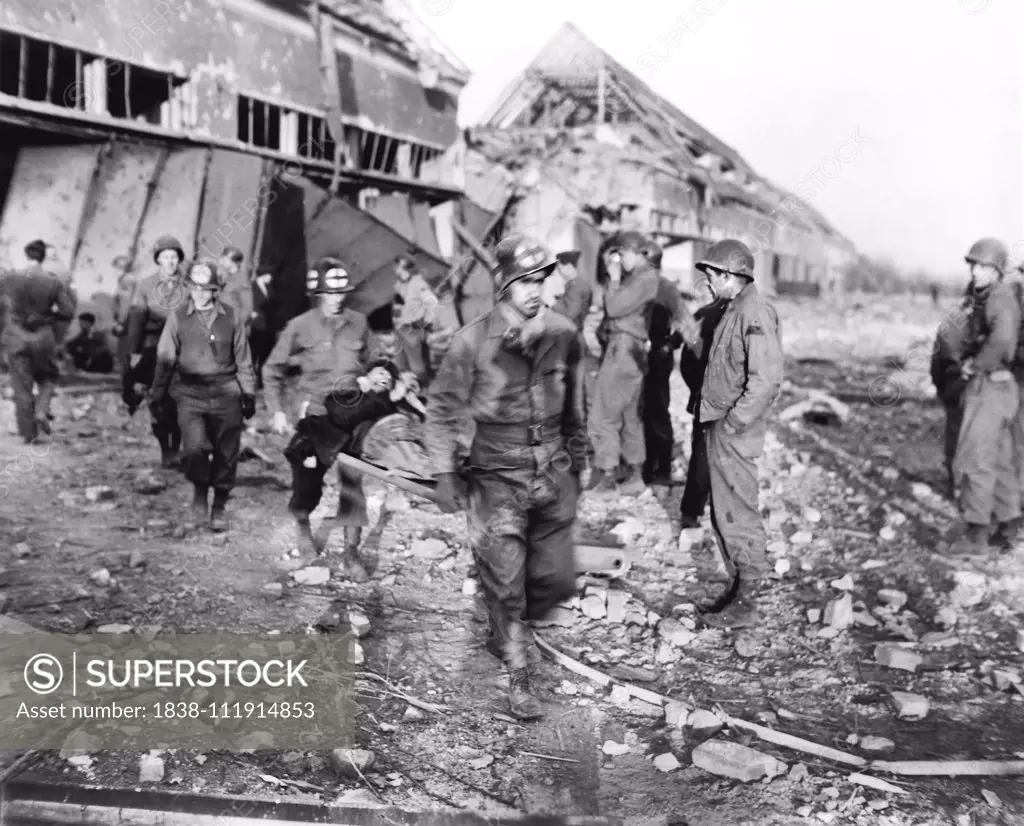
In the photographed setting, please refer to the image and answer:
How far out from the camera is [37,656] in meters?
3.34

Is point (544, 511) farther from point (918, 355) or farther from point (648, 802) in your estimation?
point (918, 355)

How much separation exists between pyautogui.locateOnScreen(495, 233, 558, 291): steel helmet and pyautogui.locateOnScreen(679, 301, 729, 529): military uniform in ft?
4.98

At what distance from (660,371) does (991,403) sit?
221 centimetres

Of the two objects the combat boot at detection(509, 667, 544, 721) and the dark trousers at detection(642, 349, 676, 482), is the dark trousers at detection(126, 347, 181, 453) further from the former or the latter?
the combat boot at detection(509, 667, 544, 721)

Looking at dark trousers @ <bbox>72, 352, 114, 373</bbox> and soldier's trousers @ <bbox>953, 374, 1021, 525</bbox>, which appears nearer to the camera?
soldier's trousers @ <bbox>953, 374, 1021, 525</bbox>

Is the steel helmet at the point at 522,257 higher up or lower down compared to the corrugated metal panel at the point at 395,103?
lower down

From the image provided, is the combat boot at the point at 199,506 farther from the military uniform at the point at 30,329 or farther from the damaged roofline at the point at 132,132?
the damaged roofline at the point at 132,132

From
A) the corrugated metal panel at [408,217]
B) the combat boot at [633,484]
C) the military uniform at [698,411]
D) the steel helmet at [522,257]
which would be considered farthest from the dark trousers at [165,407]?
the corrugated metal panel at [408,217]

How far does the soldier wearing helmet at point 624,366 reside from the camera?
6.09 m

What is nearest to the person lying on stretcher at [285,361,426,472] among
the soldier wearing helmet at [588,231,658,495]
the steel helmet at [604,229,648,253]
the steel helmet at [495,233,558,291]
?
the steel helmet at [495,233,558,291]

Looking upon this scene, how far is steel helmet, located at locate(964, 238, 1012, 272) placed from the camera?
198 inches

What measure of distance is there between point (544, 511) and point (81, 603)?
2.39 meters

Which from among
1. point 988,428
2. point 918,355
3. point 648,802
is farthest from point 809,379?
point 648,802

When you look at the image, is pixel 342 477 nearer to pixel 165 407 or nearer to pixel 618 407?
pixel 165 407
